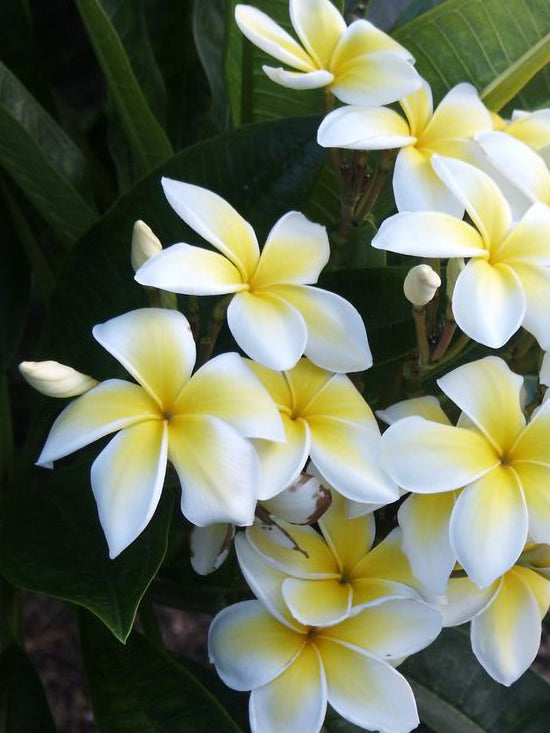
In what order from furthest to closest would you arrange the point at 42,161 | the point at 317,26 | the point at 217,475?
the point at 42,161 → the point at 317,26 → the point at 217,475

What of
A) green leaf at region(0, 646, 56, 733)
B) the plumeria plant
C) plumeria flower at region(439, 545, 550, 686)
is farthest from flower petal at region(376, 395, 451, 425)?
green leaf at region(0, 646, 56, 733)

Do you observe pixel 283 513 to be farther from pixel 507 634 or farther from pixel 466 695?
pixel 466 695

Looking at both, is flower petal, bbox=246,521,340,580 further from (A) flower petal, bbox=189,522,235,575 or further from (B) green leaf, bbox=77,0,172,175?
(B) green leaf, bbox=77,0,172,175

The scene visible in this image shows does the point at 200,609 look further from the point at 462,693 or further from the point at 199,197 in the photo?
the point at 199,197

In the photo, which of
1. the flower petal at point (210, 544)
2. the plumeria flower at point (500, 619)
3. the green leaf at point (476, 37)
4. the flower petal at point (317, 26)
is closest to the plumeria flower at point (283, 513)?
the flower petal at point (210, 544)

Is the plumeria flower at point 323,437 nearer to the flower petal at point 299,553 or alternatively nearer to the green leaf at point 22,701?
the flower petal at point 299,553

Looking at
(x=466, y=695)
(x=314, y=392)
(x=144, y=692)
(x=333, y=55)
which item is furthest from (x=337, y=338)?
(x=466, y=695)
